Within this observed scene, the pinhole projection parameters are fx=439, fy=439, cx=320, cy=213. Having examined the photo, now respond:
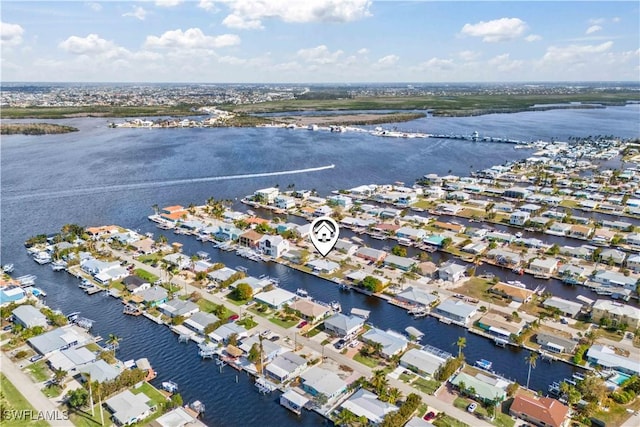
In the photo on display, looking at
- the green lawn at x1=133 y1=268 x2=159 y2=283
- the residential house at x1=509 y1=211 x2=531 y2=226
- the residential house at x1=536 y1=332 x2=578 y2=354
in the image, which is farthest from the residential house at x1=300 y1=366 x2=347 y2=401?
the residential house at x1=509 y1=211 x2=531 y2=226

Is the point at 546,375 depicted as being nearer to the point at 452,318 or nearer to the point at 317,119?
the point at 452,318

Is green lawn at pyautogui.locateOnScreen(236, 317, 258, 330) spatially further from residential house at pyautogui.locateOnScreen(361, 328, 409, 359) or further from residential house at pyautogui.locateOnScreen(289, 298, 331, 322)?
residential house at pyautogui.locateOnScreen(361, 328, 409, 359)

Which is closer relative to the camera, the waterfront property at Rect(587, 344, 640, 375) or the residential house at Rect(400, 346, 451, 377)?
the residential house at Rect(400, 346, 451, 377)

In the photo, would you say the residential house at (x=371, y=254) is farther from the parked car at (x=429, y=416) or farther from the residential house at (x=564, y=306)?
the parked car at (x=429, y=416)

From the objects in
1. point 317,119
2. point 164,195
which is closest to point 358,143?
point 317,119

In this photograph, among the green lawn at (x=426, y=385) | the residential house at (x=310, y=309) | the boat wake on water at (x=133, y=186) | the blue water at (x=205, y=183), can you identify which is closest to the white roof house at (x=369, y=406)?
the blue water at (x=205, y=183)

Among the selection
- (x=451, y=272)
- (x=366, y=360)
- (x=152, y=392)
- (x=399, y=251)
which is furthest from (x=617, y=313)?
(x=152, y=392)
